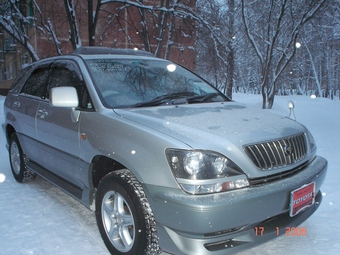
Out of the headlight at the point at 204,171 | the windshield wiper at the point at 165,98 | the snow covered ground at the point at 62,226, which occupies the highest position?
the windshield wiper at the point at 165,98

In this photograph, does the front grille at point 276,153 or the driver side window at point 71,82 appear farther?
the driver side window at point 71,82

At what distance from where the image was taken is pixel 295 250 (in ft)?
9.12

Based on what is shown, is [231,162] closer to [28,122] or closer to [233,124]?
[233,124]

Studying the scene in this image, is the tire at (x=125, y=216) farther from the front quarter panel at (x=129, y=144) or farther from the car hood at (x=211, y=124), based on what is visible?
the car hood at (x=211, y=124)

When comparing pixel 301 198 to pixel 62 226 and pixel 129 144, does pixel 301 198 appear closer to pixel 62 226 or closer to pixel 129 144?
pixel 129 144

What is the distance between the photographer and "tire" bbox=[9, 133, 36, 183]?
4.48m

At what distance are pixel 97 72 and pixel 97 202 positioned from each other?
1286mm

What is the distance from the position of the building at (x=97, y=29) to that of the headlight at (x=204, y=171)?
880 centimetres

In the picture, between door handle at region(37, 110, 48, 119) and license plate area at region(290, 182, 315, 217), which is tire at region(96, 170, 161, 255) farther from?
door handle at region(37, 110, 48, 119)

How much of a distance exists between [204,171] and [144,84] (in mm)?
1482

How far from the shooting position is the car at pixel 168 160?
2150 millimetres

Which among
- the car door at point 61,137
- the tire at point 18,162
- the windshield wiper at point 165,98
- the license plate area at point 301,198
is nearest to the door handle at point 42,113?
the car door at point 61,137

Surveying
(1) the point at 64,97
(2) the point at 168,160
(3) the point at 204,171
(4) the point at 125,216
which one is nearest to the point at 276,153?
(3) the point at 204,171

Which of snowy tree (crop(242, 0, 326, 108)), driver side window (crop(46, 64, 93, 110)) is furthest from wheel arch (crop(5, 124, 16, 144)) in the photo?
snowy tree (crop(242, 0, 326, 108))
